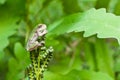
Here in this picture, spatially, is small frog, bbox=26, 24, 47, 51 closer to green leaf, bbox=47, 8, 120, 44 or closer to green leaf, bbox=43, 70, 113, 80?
green leaf, bbox=47, 8, 120, 44

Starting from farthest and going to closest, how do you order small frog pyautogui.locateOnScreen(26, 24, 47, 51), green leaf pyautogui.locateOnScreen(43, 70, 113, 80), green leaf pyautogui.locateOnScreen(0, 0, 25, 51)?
green leaf pyautogui.locateOnScreen(0, 0, 25, 51) < green leaf pyautogui.locateOnScreen(43, 70, 113, 80) < small frog pyautogui.locateOnScreen(26, 24, 47, 51)

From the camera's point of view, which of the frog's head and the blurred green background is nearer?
the frog's head

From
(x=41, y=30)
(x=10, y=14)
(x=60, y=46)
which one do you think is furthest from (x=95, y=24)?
(x=60, y=46)

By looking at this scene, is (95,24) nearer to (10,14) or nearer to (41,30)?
(41,30)

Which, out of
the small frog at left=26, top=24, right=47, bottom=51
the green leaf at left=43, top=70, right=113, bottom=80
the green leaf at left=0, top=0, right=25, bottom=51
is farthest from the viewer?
the green leaf at left=0, top=0, right=25, bottom=51

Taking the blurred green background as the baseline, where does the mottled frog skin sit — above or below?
below

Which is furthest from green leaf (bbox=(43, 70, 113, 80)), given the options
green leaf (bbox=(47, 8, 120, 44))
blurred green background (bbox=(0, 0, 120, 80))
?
green leaf (bbox=(47, 8, 120, 44))
